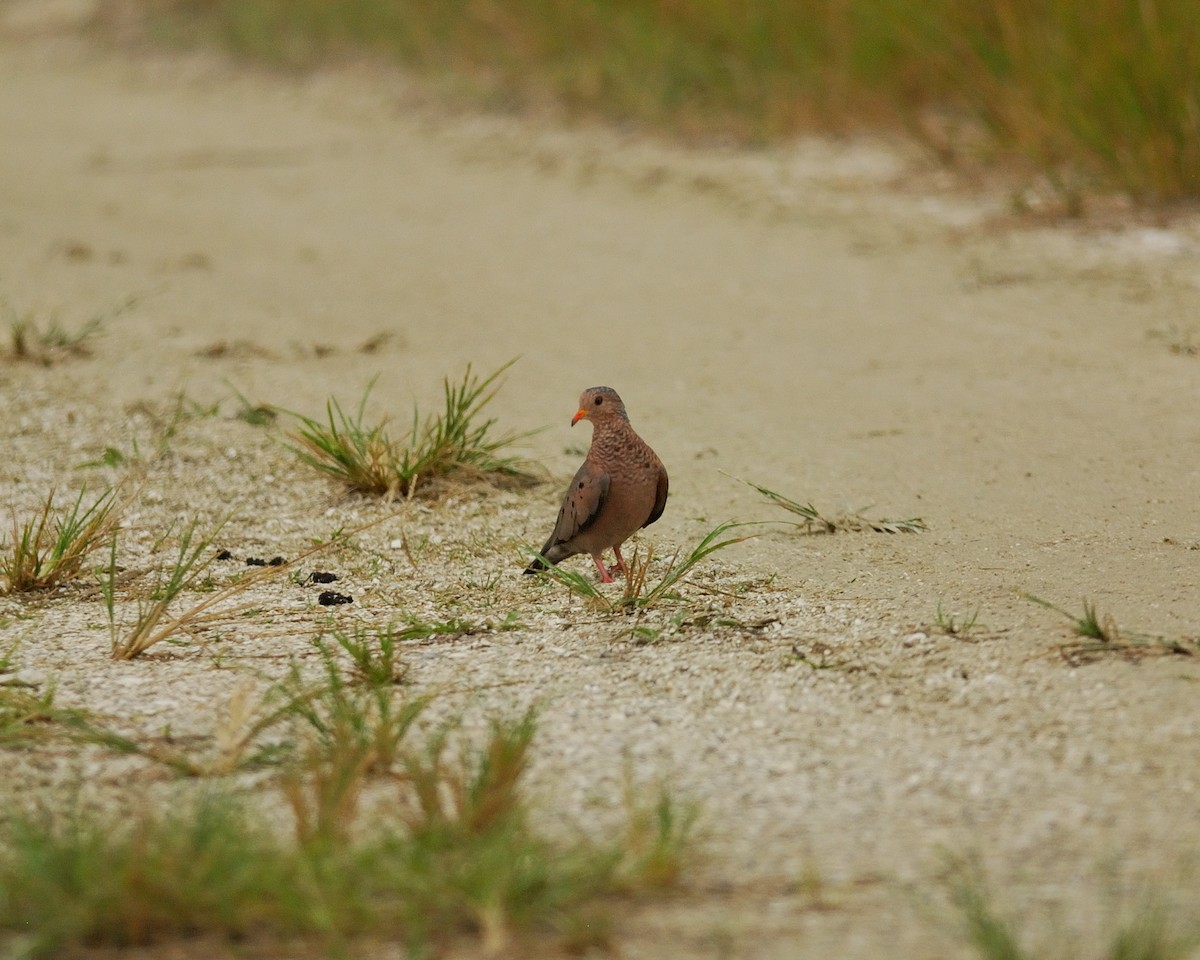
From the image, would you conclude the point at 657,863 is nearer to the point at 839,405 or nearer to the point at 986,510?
the point at 986,510

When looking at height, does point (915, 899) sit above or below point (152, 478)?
below

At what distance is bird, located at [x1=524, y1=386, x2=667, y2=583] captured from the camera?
128 inches

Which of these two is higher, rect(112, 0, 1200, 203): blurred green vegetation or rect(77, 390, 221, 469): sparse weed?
rect(112, 0, 1200, 203): blurred green vegetation

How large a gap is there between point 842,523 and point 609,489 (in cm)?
68

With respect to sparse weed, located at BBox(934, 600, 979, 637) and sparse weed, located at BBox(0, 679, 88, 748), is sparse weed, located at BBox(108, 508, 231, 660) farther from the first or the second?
sparse weed, located at BBox(934, 600, 979, 637)

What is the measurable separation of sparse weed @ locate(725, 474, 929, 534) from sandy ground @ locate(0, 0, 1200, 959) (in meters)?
0.06

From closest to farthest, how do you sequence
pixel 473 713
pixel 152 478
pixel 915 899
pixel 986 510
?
1. pixel 915 899
2. pixel 473 713
3. pixel 986 510
4. pixel 152 478

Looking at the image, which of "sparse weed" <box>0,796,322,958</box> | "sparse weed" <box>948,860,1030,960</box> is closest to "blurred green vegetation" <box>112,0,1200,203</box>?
"sparse weed" <box>948,860,1030,960</box>

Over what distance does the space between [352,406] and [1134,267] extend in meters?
2.76

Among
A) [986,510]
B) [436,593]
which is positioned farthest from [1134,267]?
[436,593]

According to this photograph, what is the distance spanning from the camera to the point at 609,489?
3250mm

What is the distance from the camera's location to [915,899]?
2189 millimetres

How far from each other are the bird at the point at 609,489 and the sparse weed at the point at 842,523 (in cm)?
38

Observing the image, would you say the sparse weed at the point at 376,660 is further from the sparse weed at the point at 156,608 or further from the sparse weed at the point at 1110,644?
the sparse weed at the point at 1110,644
